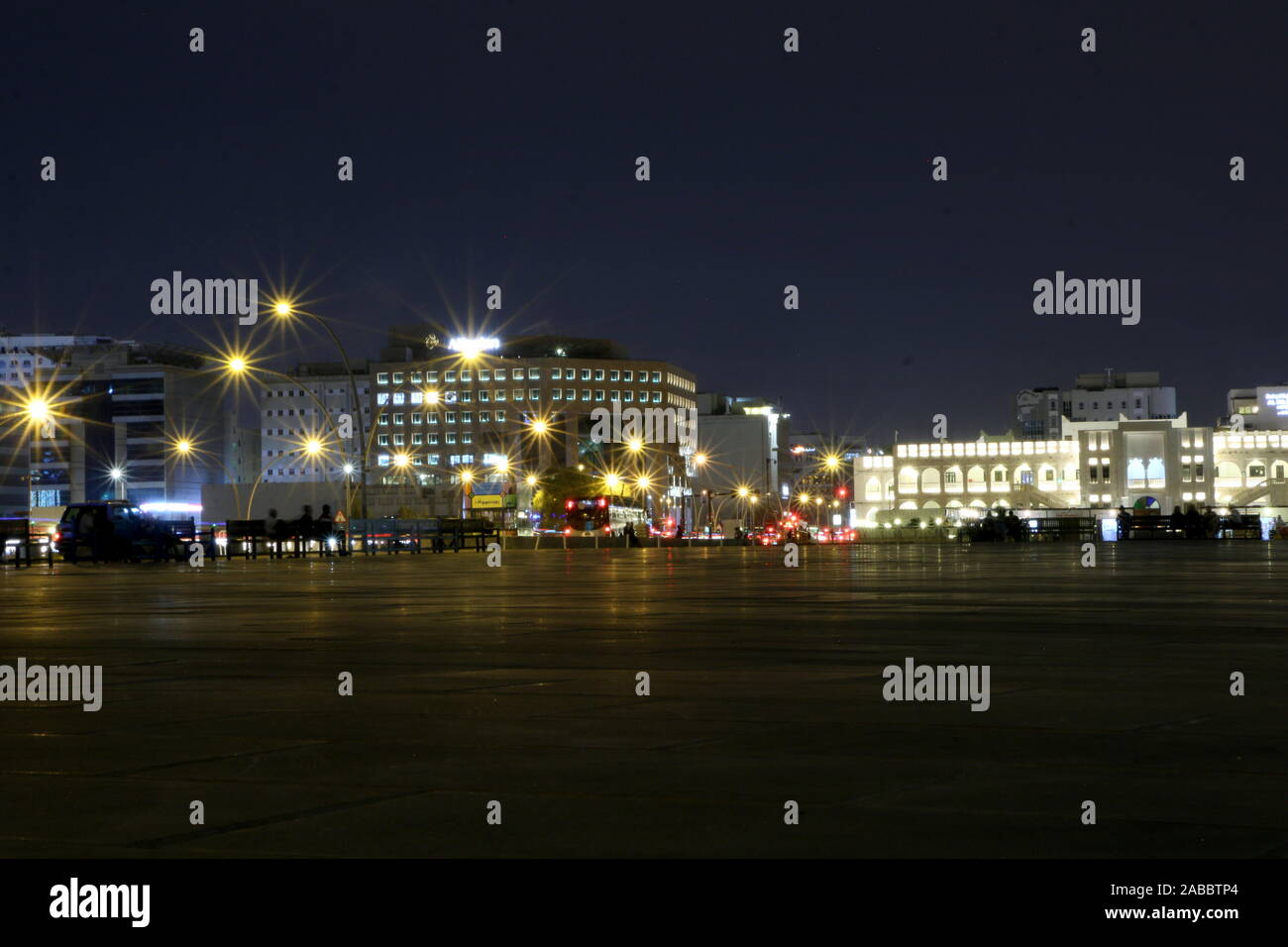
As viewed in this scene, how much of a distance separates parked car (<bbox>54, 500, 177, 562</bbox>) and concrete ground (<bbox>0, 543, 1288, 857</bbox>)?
38.5 metres

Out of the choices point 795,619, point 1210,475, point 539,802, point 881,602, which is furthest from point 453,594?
point 1210,475

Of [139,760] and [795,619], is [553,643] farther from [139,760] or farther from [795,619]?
[139,760]

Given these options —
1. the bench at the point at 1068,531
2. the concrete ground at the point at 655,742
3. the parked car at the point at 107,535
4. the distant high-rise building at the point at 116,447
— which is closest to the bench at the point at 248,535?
the parked car at the point at 107,535

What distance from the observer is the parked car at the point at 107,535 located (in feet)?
170

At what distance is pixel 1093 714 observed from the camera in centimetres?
734

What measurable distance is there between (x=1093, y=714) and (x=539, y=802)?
3431mm

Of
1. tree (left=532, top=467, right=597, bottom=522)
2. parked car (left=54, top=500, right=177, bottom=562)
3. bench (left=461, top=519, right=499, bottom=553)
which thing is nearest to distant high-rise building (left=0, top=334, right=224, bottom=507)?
tree (left=532, top=467, right=597, bottom=522)

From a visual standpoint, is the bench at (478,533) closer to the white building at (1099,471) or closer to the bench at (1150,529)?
the bench at (1150,529)

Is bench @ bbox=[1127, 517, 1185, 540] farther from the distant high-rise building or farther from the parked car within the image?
the distant high-rise building

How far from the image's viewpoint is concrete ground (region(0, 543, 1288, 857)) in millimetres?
4500

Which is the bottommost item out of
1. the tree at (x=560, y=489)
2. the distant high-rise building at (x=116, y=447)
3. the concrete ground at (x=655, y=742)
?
the concrete ground at (x=655, y=742)

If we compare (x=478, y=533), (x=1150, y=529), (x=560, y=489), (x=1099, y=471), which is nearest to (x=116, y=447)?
(x=560, y=489)

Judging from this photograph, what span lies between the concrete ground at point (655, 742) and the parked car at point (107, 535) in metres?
38.5

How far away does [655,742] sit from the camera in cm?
649
